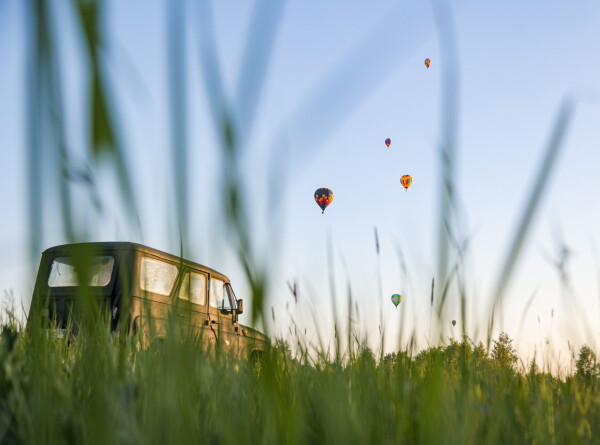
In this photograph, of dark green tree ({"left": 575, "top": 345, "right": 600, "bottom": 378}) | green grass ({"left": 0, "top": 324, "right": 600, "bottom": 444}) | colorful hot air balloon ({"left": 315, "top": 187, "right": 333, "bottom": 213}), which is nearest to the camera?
green grass ({"left": 0, "top": 324, "right": 600, "bottom": 444})

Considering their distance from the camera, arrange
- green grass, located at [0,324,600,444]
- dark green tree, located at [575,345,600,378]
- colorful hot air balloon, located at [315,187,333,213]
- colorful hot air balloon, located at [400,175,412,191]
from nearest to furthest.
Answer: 1. green grass, located at [0,324,600,444]
2. dark green tree, located at [575,345,600,378]
3. colorful hot air balloon, located at [315,187,333,213]
4. colorful hot air balloon, located at [400,175,412,191]

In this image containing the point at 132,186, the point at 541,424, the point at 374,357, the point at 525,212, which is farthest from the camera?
the point at 374,357

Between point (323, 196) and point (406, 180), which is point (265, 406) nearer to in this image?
point (323, 196)

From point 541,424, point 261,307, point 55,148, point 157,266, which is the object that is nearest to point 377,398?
point 541,424

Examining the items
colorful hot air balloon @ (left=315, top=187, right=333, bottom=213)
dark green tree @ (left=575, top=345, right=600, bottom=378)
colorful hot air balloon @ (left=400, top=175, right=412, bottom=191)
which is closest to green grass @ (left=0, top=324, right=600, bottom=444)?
dark green tree @ (left=575, top=345, right=600, bottom=378)

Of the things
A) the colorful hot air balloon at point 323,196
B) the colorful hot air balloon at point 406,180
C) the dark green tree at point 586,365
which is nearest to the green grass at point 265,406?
the dark green tree at point 586,365

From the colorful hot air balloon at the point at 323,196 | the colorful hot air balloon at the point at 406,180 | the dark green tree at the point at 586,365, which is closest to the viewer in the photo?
the dark green tree at the point at 586,365

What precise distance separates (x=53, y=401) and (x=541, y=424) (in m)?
1.28

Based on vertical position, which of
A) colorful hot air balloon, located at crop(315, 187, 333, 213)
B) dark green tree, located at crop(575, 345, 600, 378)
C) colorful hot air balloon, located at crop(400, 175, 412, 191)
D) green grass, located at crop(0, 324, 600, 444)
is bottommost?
green grass, located at crop(0, 324, 600, 444)

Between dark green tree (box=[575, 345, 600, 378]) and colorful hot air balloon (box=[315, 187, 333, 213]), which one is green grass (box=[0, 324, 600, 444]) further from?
colorful hot air balloon (box=[315, 187, 333, 213])

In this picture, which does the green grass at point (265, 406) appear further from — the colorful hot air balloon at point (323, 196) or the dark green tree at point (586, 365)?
Answer: the colorful hot air balloon at point (323, 196)

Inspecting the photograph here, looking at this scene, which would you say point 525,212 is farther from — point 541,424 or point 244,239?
point 541,424

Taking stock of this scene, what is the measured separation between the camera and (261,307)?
0.75m

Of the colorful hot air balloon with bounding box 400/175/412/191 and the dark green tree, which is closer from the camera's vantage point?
the dark green tree
